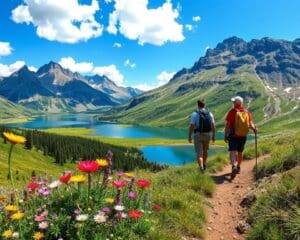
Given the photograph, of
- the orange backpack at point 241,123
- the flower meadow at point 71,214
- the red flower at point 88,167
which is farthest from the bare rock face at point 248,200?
the red flower at point 88,167

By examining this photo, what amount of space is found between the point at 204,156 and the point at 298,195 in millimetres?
9705

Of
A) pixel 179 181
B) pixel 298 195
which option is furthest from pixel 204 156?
pixel 298 195

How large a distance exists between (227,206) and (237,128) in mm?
5453

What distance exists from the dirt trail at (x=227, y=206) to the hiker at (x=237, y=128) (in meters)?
0.86

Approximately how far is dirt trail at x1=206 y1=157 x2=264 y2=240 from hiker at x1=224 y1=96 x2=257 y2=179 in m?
0.86

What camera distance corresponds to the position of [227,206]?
1383 cm

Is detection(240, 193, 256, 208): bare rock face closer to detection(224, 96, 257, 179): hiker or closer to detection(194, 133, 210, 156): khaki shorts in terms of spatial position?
detection(224, 96, 257, 179): hiker

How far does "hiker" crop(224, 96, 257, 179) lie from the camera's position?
724 inches

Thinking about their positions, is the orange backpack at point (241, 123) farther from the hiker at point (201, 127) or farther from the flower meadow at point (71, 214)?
the flower meadow at point (71, 214)

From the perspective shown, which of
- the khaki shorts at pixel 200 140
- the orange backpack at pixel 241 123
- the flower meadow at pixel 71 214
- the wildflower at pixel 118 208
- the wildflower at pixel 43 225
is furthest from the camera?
the khaki shorts at pixel 200 140

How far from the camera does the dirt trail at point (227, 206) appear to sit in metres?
11.1

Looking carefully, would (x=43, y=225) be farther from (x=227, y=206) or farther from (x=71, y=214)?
(x=227, y=206)

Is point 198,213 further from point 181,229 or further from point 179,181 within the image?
point 179,181

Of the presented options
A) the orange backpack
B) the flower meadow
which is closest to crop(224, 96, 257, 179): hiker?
the orange backpack
